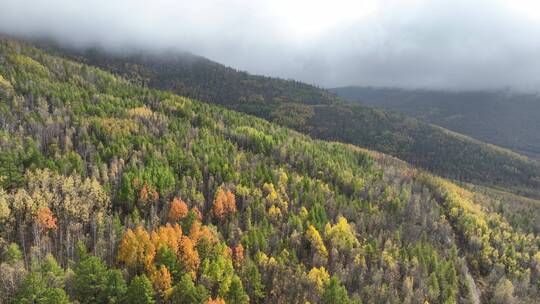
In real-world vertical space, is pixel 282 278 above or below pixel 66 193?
below

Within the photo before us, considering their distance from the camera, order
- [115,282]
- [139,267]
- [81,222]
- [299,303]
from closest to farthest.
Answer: [115,282]
[139,267]
[299,303]
[81,222]

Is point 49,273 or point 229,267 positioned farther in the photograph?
point 229,267

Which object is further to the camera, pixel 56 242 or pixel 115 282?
pixel 56 242

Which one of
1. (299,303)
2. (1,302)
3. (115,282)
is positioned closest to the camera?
(1,302)

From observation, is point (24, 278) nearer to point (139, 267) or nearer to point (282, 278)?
point (139, 267)

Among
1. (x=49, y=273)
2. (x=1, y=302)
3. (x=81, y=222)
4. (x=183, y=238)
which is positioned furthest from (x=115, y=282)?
(x=81, y=222)

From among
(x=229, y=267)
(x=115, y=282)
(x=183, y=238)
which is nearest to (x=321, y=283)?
(x=229, y=267)

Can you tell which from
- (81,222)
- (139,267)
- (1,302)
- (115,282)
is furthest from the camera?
(81,222)

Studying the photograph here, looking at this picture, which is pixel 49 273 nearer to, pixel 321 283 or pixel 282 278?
pixel 282 278

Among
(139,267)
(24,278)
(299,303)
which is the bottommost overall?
(299,303)
